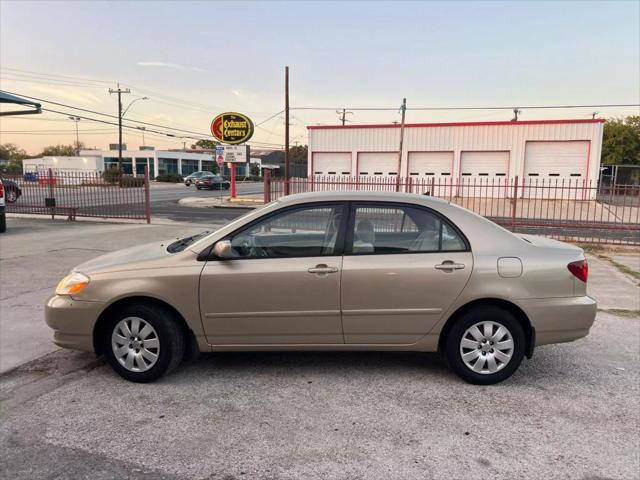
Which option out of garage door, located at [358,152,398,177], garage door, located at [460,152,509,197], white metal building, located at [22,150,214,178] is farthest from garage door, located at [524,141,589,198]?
white metal building, located at [22,150,214,178]

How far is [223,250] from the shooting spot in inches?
145

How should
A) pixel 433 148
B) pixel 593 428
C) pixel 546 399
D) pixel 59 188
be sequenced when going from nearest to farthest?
pixel 593 428
pixel 546 399
pixel 59 188
pixel 433 148

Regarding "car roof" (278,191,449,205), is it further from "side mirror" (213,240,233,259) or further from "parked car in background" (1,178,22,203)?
"parked car in background" (1,178,22,203)

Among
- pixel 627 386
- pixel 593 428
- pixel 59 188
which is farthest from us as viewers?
pixel 59 188

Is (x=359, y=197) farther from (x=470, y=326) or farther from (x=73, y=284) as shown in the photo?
(x=73, y=284)

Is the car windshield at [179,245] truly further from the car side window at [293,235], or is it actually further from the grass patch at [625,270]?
the grass patch at [625,270]

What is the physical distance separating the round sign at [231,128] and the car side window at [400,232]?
23.8 metres

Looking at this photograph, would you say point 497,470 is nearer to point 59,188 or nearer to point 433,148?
point 59,188

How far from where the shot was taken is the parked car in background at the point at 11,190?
68.0 feet

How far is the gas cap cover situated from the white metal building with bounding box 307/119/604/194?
1089 inches

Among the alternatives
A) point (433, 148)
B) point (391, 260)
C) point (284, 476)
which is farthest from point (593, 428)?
point (433, 148)

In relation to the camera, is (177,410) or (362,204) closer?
(177,410)

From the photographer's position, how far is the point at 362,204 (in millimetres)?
3924

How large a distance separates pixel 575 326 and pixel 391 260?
1.57 m
